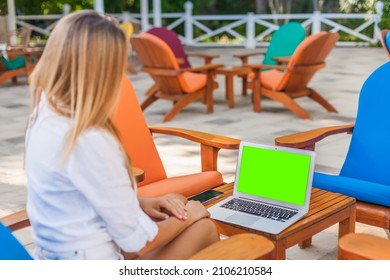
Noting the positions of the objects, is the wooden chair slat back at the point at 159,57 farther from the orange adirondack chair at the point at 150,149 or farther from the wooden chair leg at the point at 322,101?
the orange adirondack chair at the point at 150,149

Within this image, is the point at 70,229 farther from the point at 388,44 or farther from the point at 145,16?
the point at 145,16

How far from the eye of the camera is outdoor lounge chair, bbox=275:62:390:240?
3.12 meters

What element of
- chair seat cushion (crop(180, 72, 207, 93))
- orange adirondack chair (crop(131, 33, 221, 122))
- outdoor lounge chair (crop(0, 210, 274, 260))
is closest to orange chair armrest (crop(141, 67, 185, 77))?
orange adirondack chair (crop(131, 33, 221, 122))

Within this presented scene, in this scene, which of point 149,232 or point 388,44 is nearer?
point 149,232

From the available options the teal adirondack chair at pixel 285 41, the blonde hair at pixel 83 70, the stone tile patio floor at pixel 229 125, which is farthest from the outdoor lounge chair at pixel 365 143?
the teal adirondack chair at pixel 285 41

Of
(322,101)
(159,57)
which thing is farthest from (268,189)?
(322,101)

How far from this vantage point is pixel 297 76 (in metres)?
6.70

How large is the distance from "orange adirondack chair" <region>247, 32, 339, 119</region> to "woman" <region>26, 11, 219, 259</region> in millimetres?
4867

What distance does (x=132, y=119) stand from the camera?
10.7 feet

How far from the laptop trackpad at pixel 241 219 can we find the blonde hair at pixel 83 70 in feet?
3.10

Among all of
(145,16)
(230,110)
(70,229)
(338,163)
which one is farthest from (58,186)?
(145,16)

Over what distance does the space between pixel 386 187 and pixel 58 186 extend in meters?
1.73

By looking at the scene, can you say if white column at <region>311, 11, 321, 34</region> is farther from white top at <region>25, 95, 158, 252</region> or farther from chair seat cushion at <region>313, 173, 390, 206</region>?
white top at <region>25, 95, 158, 252</region>

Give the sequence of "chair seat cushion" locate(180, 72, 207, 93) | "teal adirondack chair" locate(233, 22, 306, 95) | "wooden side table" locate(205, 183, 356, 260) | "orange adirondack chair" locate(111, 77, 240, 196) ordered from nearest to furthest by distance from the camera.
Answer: "wooden side table" locate(205, 183, 356, 260) → "orange adirondack chair" locate(111, 77, 240, 196) → "chair seat cushion" locate(180, 72, 207, 93) → "teal adirondack chair" locate(233, 22, 306, 95)
